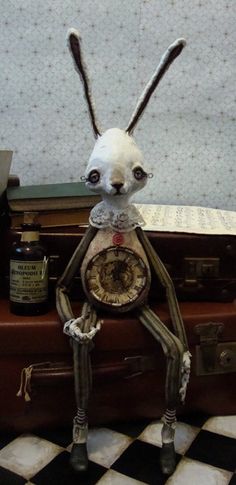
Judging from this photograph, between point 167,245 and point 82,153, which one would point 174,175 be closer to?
point 82,153

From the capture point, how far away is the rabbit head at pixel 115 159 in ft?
2.04

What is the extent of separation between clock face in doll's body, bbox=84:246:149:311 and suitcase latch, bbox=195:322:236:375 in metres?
0.12

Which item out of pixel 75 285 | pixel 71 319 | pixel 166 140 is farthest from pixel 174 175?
pixel 71 319

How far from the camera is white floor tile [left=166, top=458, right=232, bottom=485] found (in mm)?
604

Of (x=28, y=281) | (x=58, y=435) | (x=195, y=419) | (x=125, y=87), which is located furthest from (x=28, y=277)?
(x=125, y=87)

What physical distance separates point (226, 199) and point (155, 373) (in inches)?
22.4

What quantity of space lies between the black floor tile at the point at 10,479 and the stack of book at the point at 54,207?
371 millimetres

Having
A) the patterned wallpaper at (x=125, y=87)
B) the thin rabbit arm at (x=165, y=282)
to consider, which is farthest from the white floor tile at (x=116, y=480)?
the patterned wallpaper at (x=125, y=87)

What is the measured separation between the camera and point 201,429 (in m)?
0.73

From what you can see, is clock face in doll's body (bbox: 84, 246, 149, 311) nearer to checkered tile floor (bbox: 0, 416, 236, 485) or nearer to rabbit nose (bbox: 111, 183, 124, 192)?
rabbit nose (bbox: 111, 183, 124, 192)

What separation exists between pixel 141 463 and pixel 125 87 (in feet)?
2.69

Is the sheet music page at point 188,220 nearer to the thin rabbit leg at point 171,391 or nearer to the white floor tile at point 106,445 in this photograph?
the thin rabbit leg at point 171,391

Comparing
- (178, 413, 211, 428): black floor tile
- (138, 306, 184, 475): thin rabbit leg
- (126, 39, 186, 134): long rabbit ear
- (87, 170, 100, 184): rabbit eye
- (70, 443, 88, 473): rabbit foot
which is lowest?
(70, 443, 88, 473): rabbit foot

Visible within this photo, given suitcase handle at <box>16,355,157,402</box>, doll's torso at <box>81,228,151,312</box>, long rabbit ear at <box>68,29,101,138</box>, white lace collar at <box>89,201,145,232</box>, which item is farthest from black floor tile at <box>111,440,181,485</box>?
long rabbit ear at <box>68,29,101,138</box>
